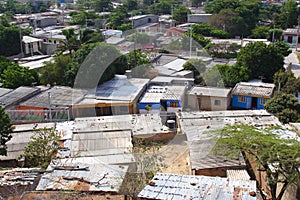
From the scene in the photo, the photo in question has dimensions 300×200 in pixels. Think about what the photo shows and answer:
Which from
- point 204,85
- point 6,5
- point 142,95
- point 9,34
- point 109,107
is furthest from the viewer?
point 6,5

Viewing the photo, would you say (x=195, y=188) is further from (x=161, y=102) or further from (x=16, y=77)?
(x=16, y=77)

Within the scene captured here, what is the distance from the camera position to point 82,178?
748 centimetres

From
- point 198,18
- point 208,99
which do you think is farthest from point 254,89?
point 198,18

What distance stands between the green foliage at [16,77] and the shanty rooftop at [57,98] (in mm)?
1978

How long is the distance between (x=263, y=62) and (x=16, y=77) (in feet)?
37.0

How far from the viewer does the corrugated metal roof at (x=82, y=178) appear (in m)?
7.15

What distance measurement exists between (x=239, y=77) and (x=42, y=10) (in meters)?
34.3

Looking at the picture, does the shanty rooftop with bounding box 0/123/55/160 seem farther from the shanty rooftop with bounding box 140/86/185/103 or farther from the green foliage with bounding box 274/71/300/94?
the green foliage with bounding box 274/71/300/94

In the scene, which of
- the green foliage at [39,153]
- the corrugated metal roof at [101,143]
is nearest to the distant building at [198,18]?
the corrugated metal roof at [101,143]

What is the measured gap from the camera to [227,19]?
2962 centimetres

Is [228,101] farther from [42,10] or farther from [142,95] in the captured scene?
[42,10]

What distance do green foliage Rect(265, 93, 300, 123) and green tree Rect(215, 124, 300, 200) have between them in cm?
353

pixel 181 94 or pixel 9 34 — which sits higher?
pixel 9 34

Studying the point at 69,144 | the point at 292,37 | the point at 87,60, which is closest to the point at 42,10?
the point at 292,37
